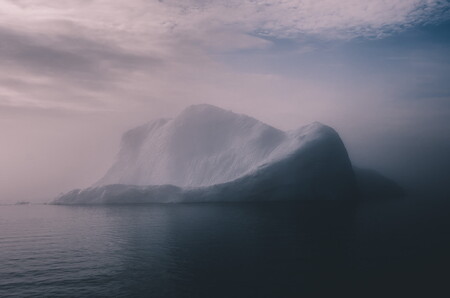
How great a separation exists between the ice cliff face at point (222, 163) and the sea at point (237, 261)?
2167 cm

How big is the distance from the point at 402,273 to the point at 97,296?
12.6m

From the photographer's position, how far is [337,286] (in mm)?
12758

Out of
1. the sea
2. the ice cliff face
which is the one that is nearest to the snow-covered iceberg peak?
the ice cliff face

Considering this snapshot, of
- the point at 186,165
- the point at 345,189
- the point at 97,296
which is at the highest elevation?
the point at 186,165

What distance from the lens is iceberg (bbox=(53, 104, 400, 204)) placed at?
49469mm

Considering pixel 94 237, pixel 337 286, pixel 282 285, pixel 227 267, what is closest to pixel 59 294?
pixel 227 267

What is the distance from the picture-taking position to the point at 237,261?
1641 centimetres

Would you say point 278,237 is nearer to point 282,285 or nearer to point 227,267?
point 227,267

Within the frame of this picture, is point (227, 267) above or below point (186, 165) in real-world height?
below

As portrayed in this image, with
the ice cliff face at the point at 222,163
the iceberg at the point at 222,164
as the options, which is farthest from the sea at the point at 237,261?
the iceberg at the point at 222,164

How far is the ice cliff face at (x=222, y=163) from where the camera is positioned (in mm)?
49438

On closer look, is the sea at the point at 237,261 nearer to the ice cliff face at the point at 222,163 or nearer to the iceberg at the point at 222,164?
the ice cliff face at the point at 222,163

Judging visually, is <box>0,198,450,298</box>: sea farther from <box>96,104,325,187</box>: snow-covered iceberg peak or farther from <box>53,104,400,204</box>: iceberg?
<box>96,104,325,187</box>: snow-covered iceberg peak

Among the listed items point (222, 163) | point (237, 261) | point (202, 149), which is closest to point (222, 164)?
point (222, 163)
